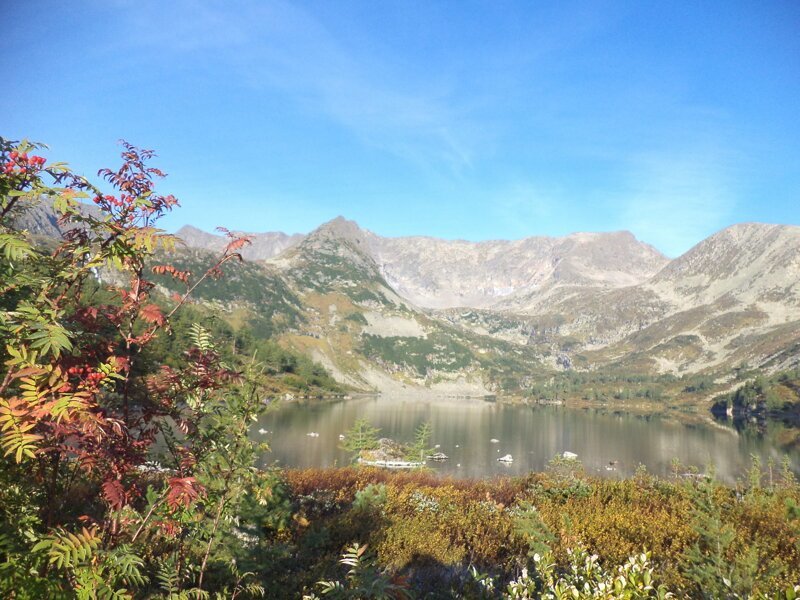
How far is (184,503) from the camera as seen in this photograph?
174 inches

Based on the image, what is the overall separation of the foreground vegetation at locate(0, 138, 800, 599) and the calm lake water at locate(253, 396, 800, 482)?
3641 cm

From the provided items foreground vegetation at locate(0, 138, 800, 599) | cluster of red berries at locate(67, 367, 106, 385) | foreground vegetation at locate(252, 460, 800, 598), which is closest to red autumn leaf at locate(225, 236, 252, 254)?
foreground vegetation at locate(0, 138, 800, 599)

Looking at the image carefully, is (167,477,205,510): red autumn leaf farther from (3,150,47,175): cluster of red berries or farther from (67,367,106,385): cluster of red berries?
(3,150,47,175): cluster of red berries

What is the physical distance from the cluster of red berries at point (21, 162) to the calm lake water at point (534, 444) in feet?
138

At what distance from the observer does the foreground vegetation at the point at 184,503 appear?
3615 mm

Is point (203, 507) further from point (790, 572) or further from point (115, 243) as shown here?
point (790, 572)

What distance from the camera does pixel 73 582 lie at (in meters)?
3.86

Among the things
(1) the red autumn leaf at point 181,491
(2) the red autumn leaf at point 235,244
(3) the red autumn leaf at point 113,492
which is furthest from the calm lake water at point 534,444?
(1) the red autumn leaf at point 181,491

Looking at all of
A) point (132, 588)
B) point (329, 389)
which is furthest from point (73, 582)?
point (329, 389)

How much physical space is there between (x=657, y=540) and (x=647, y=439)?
10527 centimetres

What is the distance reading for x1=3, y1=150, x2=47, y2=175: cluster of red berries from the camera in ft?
12.9

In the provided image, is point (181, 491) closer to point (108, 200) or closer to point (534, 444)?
point (108, 200)

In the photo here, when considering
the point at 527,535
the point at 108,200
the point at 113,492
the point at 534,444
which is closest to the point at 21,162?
the point at 108,200

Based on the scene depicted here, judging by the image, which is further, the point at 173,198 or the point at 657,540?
the point at 657,540
